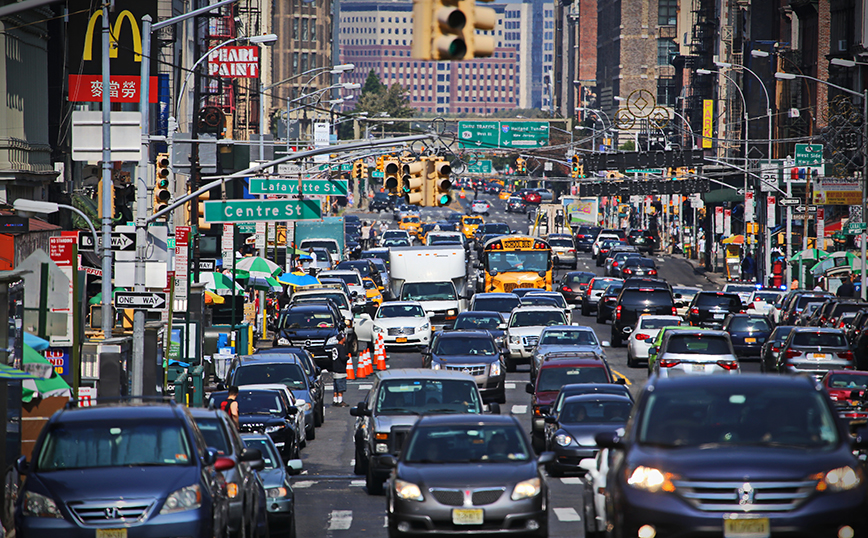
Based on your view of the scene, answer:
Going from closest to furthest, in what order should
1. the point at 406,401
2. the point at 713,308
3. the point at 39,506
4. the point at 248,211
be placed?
the point at 39,506
the point at 406,401
the point at 248,211
the point at 713,308

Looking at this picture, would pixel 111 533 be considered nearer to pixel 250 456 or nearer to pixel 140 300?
pixel 250 456

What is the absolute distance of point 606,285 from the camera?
52.0 m

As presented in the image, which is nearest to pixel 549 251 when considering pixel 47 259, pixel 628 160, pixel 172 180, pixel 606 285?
pixel 606 285

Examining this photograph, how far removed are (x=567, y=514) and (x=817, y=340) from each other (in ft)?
46.0

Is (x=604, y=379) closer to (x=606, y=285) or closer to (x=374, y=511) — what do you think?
(x=374, y=511)

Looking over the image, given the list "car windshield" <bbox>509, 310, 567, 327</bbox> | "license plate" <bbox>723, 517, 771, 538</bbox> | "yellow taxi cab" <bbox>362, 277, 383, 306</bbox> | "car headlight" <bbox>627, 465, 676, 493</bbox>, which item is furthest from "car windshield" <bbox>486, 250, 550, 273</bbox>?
"license plate" <bbox>723, 517, 771, 538</bbox>

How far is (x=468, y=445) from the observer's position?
48.3 feet

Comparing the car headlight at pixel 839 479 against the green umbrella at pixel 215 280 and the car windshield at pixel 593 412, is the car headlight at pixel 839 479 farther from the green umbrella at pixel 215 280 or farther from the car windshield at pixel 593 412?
the green umbrella at pixel 215 280

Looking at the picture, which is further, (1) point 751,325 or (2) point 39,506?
(1) point 751,325

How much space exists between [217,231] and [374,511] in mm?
37942

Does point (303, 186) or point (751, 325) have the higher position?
point (303, 186)

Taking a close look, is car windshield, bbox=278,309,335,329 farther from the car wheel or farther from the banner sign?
the car wheel

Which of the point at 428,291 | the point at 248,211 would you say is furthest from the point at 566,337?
the point at 428,291

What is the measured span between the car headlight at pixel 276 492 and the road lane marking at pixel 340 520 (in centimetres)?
144
